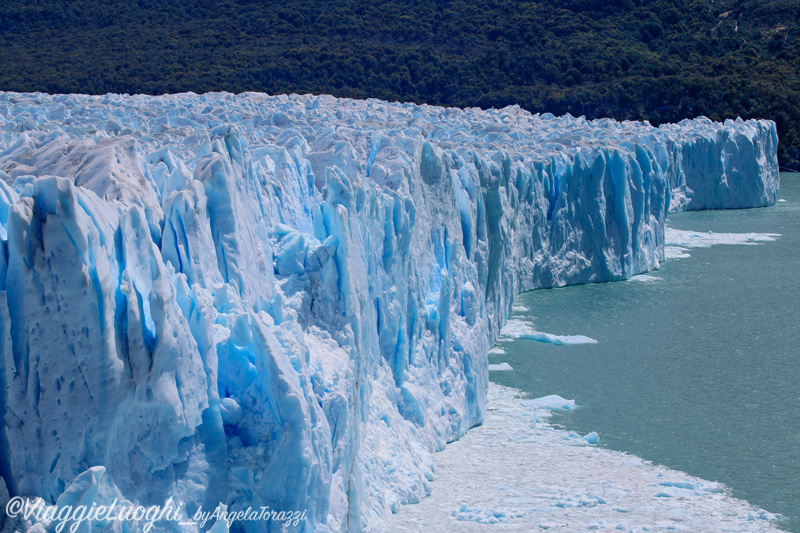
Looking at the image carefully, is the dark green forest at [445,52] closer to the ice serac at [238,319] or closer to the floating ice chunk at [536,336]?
the floating ice chunk at [536,336]

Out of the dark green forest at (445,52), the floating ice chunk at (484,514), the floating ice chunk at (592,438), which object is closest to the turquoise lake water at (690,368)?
the floating ice chunk at (592,438)

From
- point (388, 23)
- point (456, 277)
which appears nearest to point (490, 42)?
point (388, 23)

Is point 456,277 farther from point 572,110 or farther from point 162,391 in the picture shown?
point 572,110

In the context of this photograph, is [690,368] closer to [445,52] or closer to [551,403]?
[551,403]

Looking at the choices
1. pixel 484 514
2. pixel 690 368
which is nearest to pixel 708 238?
pixel 690 368

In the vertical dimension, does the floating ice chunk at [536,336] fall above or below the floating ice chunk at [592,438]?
above

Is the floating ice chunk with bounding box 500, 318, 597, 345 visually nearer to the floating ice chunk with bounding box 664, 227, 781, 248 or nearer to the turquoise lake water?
the turquoise lake water
